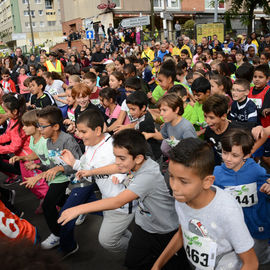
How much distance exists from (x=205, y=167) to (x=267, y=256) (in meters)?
1.38

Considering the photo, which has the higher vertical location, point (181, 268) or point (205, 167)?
point (205, 167)

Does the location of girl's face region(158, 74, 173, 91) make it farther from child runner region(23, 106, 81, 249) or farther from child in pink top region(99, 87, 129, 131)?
child runner region(23, 106, 81, 249)

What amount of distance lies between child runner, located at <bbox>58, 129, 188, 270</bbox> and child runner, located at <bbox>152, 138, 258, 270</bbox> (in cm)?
52

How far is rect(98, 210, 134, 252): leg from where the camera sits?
2756mm

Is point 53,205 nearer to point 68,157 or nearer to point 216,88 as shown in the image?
point 68,157

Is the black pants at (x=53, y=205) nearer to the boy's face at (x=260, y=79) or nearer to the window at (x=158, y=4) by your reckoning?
the boy's face at (x=260, y=79)

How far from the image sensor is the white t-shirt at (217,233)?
1747 mm

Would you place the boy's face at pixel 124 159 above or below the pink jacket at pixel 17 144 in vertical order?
above

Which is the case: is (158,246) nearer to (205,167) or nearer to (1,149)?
(205,167)

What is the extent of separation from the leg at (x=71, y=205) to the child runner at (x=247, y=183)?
145 cm

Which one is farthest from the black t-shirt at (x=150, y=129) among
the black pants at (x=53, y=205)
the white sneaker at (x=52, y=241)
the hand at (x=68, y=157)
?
the white sneaker at (x=52, y=241)

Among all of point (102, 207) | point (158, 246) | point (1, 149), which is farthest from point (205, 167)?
point (1, 149)

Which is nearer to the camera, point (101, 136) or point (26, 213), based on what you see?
point (101, 136)

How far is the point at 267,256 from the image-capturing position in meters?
2.62
